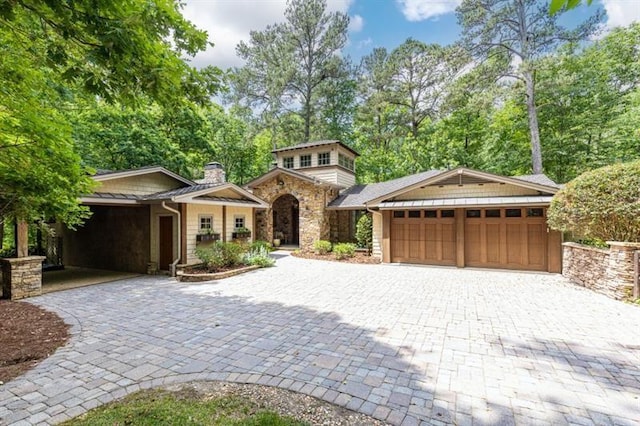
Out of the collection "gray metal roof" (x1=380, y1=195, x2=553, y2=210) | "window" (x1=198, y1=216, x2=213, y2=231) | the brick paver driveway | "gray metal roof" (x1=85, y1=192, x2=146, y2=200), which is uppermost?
"gray metal roof" (x1=85, y1=192, x2=146, y2=200)

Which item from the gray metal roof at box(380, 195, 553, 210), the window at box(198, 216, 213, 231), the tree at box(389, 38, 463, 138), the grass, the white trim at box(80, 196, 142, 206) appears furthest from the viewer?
the tree at box(389, 38, 463, 138)

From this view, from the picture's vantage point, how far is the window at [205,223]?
420 inches

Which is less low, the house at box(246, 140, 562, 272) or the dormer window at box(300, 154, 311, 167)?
the dormer window at box(300, 154, 311, 167)

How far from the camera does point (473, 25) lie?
16.5 metres

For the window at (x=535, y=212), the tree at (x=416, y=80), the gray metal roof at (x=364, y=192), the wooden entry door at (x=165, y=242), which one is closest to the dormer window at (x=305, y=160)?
the gray metal roof at (x=364, y=192)

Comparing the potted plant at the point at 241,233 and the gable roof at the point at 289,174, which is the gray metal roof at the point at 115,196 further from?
the gable roof at the point at 289,174

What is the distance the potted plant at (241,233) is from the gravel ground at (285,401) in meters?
9.10

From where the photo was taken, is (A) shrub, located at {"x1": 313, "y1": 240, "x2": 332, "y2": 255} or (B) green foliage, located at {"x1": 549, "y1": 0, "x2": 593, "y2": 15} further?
(A) shrub, located at {"x1": 313, "y1": 240, "x2": 332, "y2": 255}

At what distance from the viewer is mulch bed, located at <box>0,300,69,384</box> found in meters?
3.76

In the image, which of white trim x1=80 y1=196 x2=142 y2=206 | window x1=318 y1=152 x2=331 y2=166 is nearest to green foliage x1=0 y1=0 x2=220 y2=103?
white trim x1=80 y1=196 x2=142 y2=206

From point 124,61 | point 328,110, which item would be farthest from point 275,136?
point 124,61

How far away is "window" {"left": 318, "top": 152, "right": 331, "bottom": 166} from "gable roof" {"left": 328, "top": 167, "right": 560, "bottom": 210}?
2019mm

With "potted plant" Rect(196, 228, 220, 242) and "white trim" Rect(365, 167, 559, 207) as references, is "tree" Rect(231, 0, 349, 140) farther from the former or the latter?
"potted plant" Rect(196, 228, 220, 242)

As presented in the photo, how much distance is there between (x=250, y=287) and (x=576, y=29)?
2034 cm
